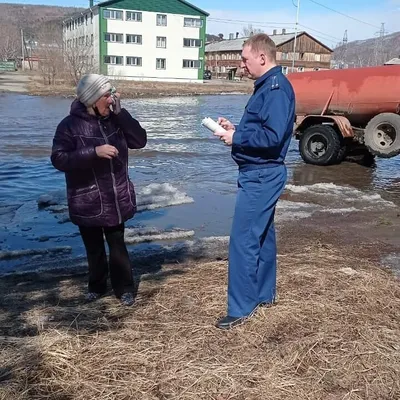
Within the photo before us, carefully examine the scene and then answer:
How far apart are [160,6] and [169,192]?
53.6 metres

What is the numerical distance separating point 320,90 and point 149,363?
10.3m

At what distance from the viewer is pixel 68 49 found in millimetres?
45656

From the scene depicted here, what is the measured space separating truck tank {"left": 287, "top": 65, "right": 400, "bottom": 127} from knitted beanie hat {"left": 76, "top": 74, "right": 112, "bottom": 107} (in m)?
8.82

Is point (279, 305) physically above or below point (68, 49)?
below

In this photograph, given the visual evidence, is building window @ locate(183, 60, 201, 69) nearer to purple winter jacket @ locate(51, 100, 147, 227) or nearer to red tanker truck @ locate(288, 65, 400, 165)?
red tanker truck @ locate(288, 65, 400, 165)

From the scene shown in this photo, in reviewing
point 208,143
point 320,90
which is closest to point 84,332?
point 320,90

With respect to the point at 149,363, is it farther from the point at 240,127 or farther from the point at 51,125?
the point at 51,125

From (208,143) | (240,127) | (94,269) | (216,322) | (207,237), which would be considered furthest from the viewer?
(208,143)

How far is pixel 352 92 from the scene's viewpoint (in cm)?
1170

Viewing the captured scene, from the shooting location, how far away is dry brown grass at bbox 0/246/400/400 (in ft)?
9.40

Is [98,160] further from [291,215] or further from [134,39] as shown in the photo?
[134,39]

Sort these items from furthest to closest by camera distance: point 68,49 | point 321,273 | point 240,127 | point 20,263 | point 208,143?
point 68,49 < point 208,143 < point 20,263 < point 321,273 < point 240,127

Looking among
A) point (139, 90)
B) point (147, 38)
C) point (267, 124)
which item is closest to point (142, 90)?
point (139, 90)

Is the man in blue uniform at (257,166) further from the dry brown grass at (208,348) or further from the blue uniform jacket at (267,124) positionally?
the dry brown grass at (208,348)
